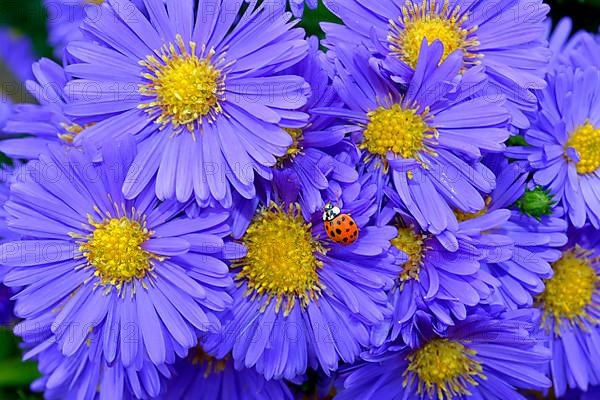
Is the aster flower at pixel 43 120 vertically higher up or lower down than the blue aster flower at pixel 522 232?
higher up

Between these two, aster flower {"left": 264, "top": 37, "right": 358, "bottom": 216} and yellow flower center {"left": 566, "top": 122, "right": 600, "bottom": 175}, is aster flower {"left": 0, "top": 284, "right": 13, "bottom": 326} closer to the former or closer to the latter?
aster flower {"left": 264, "top": 37, "right": 358, "bottom": 216}

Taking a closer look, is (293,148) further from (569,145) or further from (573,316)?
(573,316)

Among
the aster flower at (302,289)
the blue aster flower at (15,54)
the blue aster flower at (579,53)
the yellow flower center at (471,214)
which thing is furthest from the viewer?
the blue aster flower at (15,54)

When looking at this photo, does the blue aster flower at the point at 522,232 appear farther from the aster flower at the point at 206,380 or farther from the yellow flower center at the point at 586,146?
the aster flower at the point at 206,380

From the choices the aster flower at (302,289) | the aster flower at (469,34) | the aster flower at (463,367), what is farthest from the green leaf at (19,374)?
the aster flower at (469,34)

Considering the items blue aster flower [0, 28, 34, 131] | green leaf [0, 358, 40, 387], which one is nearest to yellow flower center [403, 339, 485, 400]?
green leaf [0, 358, 40, 387]

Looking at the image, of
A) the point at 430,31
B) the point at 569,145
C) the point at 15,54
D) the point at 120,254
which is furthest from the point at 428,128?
the point at 15,54
